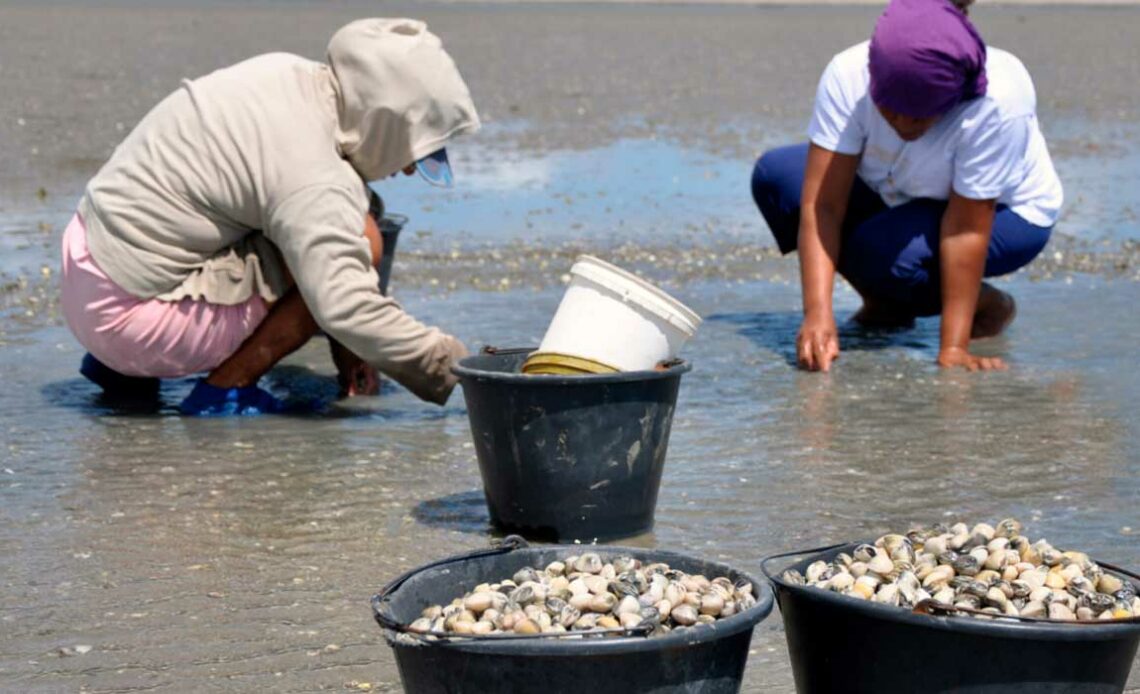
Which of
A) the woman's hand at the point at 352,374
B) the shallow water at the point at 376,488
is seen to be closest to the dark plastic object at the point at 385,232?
the woman's hand at the point at 352,374

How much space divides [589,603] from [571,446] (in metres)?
1.41

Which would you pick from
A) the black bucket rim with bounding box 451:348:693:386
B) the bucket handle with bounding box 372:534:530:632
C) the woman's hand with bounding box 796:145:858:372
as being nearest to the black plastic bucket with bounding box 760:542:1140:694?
the bucket handle with bounding box 372:534:530:632

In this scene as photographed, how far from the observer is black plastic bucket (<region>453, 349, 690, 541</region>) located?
13.7ft

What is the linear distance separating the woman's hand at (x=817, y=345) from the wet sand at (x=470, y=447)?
0.09 metres

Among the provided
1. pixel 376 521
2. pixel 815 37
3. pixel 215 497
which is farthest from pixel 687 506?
pixel 815 37

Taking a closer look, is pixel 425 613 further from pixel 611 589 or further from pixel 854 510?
pixel 854 510

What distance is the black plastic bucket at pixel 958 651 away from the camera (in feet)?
8.87

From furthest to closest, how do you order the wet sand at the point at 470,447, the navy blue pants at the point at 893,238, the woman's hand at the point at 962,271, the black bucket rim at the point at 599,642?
the navy blue pants at the point at 893,238, the woman's hand at the point at 962,271, the wet sand at the point at 470,447, the black bucket rim at the point at 599,642

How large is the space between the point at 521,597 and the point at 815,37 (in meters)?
23.3

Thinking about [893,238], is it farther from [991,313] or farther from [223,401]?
[223,401]

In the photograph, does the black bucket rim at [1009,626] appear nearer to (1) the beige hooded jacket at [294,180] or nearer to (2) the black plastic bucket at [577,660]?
(2) the black plastic bucket at [577,660]

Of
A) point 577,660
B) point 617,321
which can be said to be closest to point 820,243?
point 617,321

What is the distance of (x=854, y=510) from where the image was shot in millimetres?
4738

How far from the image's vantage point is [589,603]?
9.29ft
